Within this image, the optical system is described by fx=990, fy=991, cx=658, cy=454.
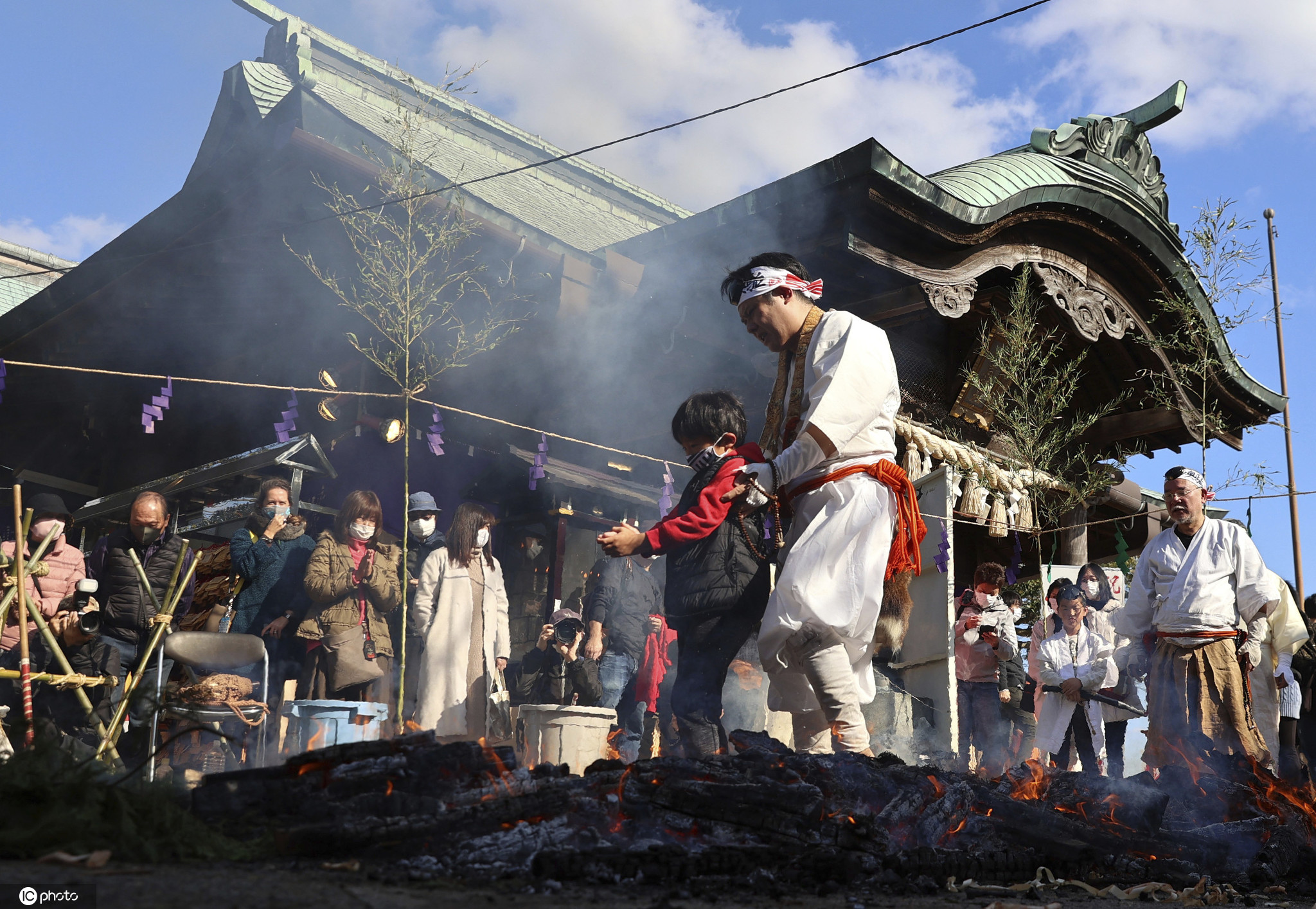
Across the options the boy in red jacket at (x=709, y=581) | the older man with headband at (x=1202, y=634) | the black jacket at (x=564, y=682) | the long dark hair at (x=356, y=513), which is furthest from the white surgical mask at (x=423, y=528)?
the older man with headband at (x=1202, y=634)

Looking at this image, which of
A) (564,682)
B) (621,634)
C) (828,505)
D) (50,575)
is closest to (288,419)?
(50,575)

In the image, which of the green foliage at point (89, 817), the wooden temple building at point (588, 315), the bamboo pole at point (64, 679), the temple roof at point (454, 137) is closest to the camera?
the green foliage at point (89, 817)

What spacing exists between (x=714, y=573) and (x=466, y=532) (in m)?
3.11

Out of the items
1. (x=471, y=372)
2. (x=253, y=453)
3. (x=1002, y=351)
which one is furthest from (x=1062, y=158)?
(x=253, y=453)

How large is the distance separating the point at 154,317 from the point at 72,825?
346 inches

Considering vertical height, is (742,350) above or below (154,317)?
below

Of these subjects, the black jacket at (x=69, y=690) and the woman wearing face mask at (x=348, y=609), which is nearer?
the black jacket at (x=69, y=690)

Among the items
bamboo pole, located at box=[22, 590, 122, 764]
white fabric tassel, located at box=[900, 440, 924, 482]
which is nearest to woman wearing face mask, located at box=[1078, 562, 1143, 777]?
white fabric tassel, located at box=[900, 440, 924, 482]

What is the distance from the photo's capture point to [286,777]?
252cm

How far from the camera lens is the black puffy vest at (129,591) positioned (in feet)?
18.7

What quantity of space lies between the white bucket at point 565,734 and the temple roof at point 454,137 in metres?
4.60

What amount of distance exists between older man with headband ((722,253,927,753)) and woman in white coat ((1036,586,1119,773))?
3.77m

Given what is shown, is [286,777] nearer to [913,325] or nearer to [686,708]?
[686,708]

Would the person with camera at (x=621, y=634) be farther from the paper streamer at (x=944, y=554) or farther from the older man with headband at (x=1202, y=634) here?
the older man with headband at (x=1202, y=634)
